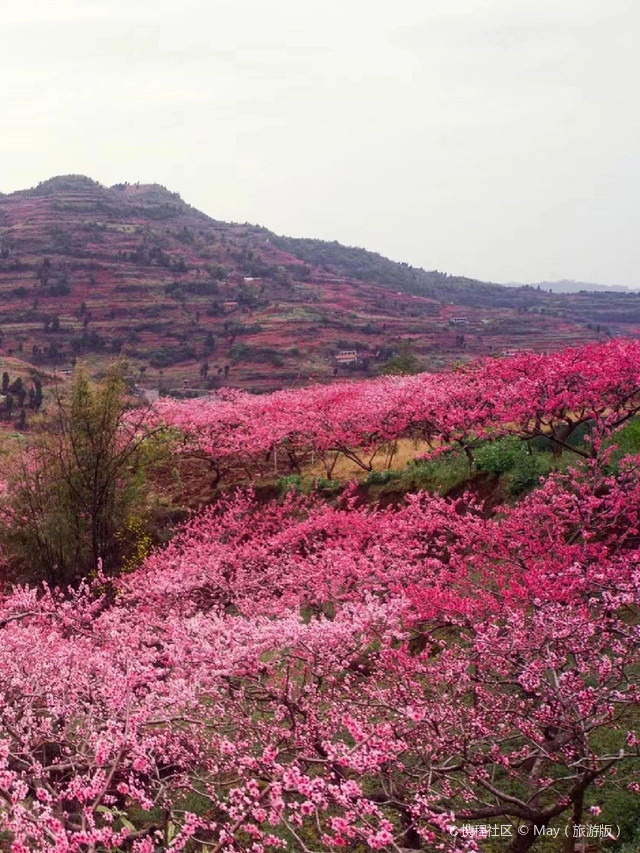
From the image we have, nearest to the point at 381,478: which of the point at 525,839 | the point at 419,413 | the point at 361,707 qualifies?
the point at 419,413

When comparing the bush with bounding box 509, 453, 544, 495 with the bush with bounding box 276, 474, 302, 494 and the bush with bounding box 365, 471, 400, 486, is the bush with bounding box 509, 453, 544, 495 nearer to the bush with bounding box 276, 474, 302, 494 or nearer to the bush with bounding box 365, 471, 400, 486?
the bush with bounding box 365, 471, 400, 486

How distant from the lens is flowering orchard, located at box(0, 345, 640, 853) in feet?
15.0

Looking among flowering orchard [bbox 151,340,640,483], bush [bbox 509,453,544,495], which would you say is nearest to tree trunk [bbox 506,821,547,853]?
flowering orchard [bbox 151,340,640,483]

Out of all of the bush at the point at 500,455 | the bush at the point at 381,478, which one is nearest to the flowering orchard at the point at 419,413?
the bush at the point at 500,455

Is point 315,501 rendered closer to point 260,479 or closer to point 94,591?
point 260,479

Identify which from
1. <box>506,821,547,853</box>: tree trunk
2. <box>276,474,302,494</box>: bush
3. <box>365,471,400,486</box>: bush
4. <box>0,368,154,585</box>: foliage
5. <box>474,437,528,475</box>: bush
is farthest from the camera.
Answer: <box>276,474,302,494</box>: bush

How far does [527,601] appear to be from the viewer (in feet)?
21.7

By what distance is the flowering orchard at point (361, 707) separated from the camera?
15.0 ft

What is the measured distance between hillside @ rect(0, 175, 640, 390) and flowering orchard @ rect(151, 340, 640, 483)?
28.0 m

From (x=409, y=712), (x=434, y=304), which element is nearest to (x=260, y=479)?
(x=409, y=712)

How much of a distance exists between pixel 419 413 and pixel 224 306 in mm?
61741

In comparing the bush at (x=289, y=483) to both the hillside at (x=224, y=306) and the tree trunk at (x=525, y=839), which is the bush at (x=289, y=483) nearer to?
the tree trunk at (x=525, y=839)

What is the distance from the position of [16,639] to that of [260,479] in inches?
450

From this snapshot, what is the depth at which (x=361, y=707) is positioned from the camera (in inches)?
269
